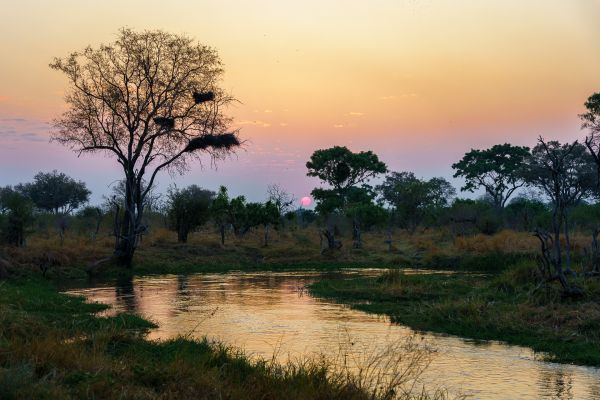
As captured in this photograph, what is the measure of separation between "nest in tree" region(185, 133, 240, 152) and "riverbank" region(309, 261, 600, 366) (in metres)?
16.0

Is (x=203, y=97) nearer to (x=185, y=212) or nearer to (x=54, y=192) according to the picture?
(x=185, y=212)

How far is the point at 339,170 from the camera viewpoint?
56.8m

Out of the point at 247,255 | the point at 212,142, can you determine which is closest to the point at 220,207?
the point at 247,255

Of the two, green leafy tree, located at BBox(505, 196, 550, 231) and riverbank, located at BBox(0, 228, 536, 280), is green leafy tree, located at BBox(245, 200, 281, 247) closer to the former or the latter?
riverbank, located at BBox(0, 228, 536, 280)

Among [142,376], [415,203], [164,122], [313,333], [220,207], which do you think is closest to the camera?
[142,376]

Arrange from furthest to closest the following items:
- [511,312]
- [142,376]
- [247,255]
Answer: [247,255] < [511,312] < [142,376]

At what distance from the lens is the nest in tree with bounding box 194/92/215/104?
3612 centimetres

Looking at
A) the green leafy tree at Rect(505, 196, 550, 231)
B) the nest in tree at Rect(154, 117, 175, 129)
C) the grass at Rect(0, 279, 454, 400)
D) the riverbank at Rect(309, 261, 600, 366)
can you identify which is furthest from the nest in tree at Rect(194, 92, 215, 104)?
the green leafy tree at Rect(505, 196, 550, 231)

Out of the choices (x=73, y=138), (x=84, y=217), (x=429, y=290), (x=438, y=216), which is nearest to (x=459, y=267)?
(x=429, y=290)

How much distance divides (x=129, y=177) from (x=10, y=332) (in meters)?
26.1

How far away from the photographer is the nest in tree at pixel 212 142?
36.6 m

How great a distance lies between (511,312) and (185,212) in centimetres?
3385

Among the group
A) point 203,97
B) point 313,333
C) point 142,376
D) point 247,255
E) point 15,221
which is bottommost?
point 313,333

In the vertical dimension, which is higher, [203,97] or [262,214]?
[203,97]
